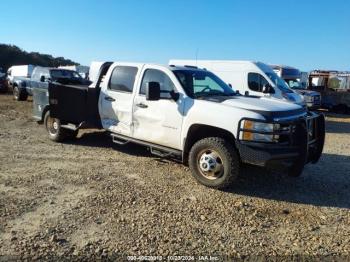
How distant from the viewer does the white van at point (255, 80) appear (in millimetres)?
13770

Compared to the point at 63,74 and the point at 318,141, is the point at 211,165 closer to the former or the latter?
the point at 318,141

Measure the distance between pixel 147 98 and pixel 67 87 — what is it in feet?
8.15

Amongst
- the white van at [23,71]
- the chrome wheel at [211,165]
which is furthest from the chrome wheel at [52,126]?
the white van at [23,71]

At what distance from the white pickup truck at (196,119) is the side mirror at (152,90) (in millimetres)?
16

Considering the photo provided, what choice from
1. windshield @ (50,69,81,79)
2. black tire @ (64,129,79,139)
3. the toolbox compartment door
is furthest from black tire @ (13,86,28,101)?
the toolbox compartment door

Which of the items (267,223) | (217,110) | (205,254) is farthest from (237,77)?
(205,254)

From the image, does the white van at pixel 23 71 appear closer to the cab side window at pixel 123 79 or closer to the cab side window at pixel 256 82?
the cab side window at pixel 256 82

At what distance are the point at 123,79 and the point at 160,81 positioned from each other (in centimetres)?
91

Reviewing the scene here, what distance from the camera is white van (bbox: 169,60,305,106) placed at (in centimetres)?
1377

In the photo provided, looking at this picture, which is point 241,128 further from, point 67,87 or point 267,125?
point 67,87

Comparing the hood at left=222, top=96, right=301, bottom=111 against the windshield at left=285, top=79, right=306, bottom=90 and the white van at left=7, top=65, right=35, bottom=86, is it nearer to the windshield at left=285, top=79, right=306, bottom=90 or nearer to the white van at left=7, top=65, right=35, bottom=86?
the windshield at left=285, top=79, right=306, bottom=90

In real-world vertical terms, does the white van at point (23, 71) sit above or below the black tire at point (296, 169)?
above

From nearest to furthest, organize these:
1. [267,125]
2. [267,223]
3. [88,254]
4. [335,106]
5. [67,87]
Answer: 1. [88,254]
2. [267,223]
3. [267,125]
4. [67,87]
5. [335,106]

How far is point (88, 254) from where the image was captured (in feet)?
12.8
